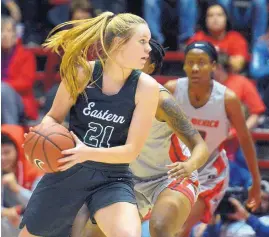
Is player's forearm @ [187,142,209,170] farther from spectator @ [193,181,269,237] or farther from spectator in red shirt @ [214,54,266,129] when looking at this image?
spectator in red shirt @ [214,54,266,129]

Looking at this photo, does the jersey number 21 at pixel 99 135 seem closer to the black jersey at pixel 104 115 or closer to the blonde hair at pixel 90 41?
the black jersey at pixel 104 115

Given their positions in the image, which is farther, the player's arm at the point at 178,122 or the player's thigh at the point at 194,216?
the player's thigh at the point at 194,216

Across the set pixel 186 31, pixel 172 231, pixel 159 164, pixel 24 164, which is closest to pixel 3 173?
pixel 24 164

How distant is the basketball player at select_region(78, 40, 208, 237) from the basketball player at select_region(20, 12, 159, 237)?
0.90 feet

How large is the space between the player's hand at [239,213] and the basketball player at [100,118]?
71.1 inches

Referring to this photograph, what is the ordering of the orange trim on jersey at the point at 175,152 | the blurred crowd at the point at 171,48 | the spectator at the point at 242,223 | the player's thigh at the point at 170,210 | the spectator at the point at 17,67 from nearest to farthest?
the player's thigh at the point at 170,210
the orange trim on jersey at the point at 175,152
the spectator at the point at 242,223
the blurred crowd at the point at 171,48
the spectator at the point at 17,67

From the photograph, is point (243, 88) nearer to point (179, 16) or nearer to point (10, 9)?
point (179, 16)

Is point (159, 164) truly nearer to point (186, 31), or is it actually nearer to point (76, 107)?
point (76, 107)

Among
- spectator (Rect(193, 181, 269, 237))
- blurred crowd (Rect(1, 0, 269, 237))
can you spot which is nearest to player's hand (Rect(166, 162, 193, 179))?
spectator (Rect(193, 181, 269, 237))

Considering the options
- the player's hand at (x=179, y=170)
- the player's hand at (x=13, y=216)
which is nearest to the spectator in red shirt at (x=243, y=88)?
the player's hand at (x=13, y=216)

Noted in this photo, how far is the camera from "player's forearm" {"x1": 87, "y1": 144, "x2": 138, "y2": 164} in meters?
3.85

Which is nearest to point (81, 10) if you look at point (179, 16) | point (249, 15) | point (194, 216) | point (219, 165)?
point (179, 16)

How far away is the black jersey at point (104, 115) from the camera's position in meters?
3.97

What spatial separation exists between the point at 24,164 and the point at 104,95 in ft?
6.80
